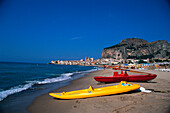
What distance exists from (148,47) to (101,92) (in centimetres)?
16461

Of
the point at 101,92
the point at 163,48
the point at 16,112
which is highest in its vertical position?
the point at 163,48

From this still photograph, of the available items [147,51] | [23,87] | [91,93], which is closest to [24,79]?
[23,87]

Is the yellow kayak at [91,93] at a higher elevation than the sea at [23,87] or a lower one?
higher

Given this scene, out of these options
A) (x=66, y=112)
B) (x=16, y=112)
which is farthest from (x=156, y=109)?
(x=16, y=112)

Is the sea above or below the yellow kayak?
below

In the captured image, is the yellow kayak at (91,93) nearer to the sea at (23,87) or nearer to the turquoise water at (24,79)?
the sea at (23,87)

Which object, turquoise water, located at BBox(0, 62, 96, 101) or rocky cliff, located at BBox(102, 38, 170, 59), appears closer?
turquoise water, located at BBox(0, 62, 96, 101)

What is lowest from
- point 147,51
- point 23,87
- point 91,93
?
point 23,87

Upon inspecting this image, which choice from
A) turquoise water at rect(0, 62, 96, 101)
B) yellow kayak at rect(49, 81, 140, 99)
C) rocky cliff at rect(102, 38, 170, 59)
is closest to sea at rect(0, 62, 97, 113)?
turquoise water at rect(0, 62, 96, 101)

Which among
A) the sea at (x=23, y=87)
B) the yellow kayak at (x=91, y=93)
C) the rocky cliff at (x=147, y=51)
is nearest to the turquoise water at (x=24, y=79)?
the sea at (x=23, y=87)

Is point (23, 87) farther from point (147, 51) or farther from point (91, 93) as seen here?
point (147, 51)

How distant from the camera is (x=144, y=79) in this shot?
11523 mm

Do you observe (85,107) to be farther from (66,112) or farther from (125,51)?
(125,51)

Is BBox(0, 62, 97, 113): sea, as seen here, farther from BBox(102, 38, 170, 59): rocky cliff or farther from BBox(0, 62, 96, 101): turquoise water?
BBox(102, 38, 170, 59): rocky cliff
